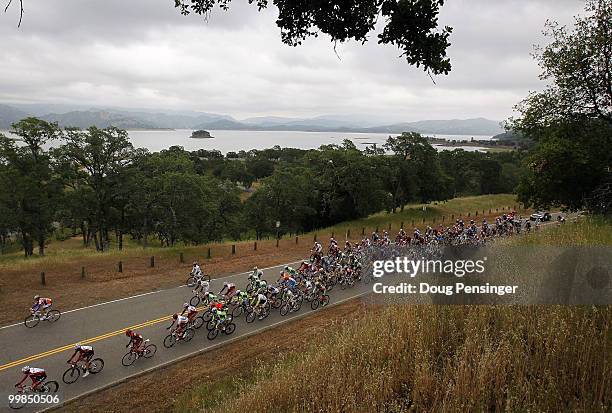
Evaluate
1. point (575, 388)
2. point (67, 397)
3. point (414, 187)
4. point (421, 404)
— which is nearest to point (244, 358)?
point (67, 397)

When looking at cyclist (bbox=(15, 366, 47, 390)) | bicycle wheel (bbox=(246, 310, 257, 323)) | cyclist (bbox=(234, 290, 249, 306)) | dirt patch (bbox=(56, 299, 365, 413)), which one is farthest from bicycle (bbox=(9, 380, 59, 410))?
bicycle wheel (bbox=(246, 310, 257, 323))

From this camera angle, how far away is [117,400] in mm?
10523

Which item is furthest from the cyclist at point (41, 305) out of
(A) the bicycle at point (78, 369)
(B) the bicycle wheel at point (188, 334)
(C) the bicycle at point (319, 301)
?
(C) the bicycle at point (319, 301)

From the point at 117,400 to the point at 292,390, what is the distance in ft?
26.0

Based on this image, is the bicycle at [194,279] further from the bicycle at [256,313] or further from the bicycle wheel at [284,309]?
the bicycle wheel at [284,309]

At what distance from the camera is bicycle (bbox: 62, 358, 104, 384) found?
11422 millimetres

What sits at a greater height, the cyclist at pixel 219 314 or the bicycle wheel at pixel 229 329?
the cyclist at pixel 219 314

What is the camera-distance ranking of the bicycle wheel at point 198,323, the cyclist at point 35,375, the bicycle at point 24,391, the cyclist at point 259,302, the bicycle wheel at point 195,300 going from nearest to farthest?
the cyclist at point 35,375, the bicycle at point 24,391, the bicycle wheel at point 198,323, the cyclist at point 259,302, the bicycle wheel at point 195,300

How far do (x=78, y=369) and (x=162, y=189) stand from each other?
30.1 m

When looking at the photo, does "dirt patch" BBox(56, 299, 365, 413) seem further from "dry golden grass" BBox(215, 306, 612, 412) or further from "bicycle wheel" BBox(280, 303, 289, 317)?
"dry golden grass" BBox(215, 306, 612, 412)

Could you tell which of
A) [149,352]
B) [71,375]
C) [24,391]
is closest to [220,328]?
[149,352]

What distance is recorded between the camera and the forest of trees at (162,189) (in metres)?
37.6

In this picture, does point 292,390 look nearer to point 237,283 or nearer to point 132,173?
point 237,283

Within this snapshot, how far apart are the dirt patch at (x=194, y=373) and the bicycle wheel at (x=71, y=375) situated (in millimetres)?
1094
